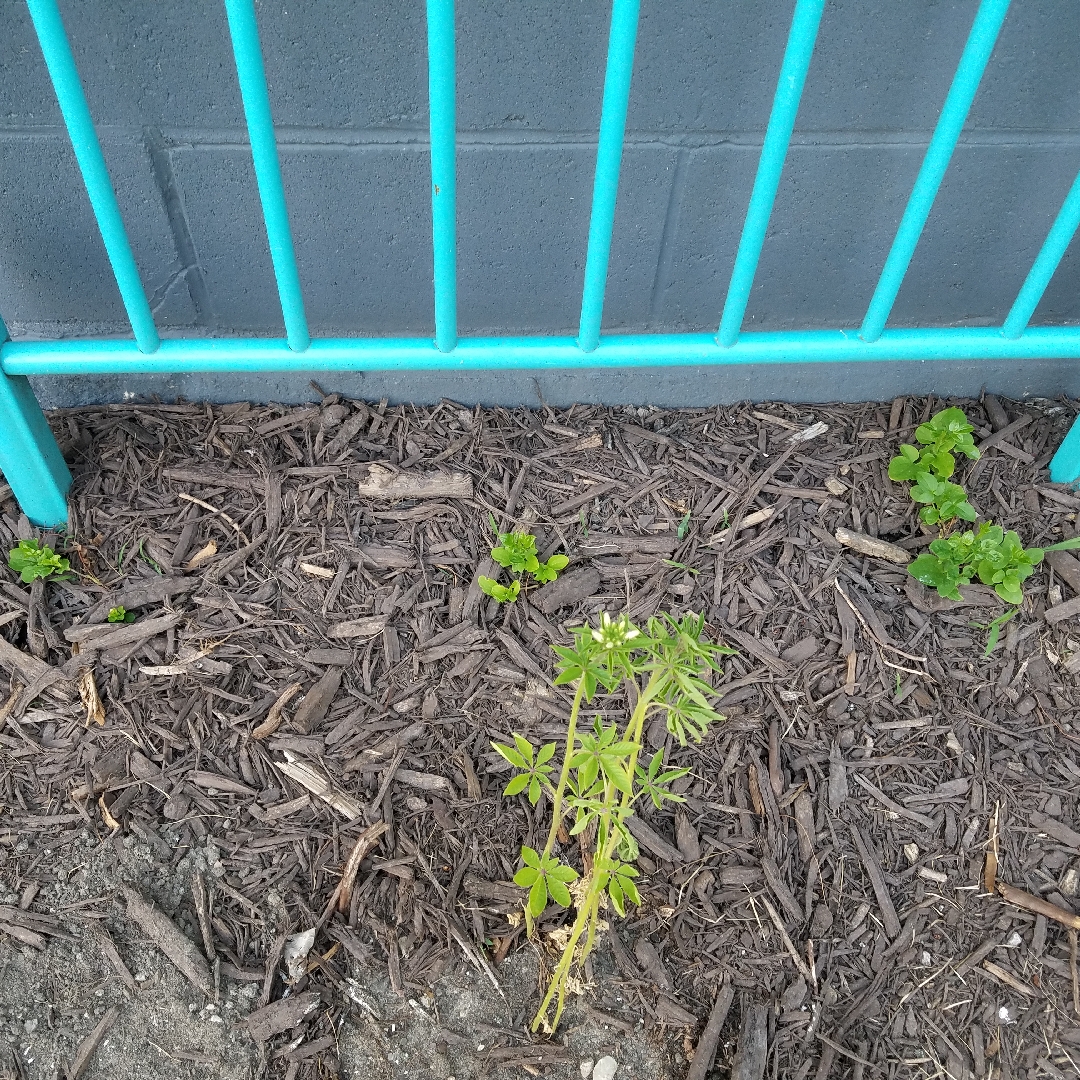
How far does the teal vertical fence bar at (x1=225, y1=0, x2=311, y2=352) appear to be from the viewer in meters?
1.40

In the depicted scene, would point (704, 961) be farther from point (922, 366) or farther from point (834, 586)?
point (922, 366)

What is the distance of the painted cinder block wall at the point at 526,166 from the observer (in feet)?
5.56

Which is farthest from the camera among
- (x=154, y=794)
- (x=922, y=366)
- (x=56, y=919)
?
(x=922, y=366)

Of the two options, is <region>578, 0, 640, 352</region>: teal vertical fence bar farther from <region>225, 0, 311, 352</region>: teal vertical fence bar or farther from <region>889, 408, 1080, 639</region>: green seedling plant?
<region>889, 408, 1080, 639</region>: green seedling plant

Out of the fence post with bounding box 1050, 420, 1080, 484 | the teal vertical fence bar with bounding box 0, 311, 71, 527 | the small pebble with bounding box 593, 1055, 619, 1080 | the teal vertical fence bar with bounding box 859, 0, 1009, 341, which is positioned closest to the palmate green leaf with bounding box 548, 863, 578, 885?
the small pebble with bounding box 593, 1055, 619, 1080

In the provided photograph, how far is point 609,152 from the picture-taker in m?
1.56

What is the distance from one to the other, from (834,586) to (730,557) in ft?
0.78

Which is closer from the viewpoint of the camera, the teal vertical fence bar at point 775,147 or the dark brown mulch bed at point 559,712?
the teal vertical fence bar at point 775,147

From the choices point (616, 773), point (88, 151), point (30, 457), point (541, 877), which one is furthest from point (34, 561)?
point (616, 773)

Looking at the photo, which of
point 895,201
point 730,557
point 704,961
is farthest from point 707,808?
point 895,201

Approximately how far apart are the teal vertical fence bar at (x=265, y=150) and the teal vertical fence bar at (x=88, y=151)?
0.26m

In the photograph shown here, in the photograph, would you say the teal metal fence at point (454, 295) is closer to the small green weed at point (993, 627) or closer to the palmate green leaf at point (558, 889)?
the small green weed at point (993, 627)

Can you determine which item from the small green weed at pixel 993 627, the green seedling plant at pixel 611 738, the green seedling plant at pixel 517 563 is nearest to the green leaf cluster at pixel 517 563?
the green seedling plant at pixel 517 563

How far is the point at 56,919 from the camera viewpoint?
1.64 m
